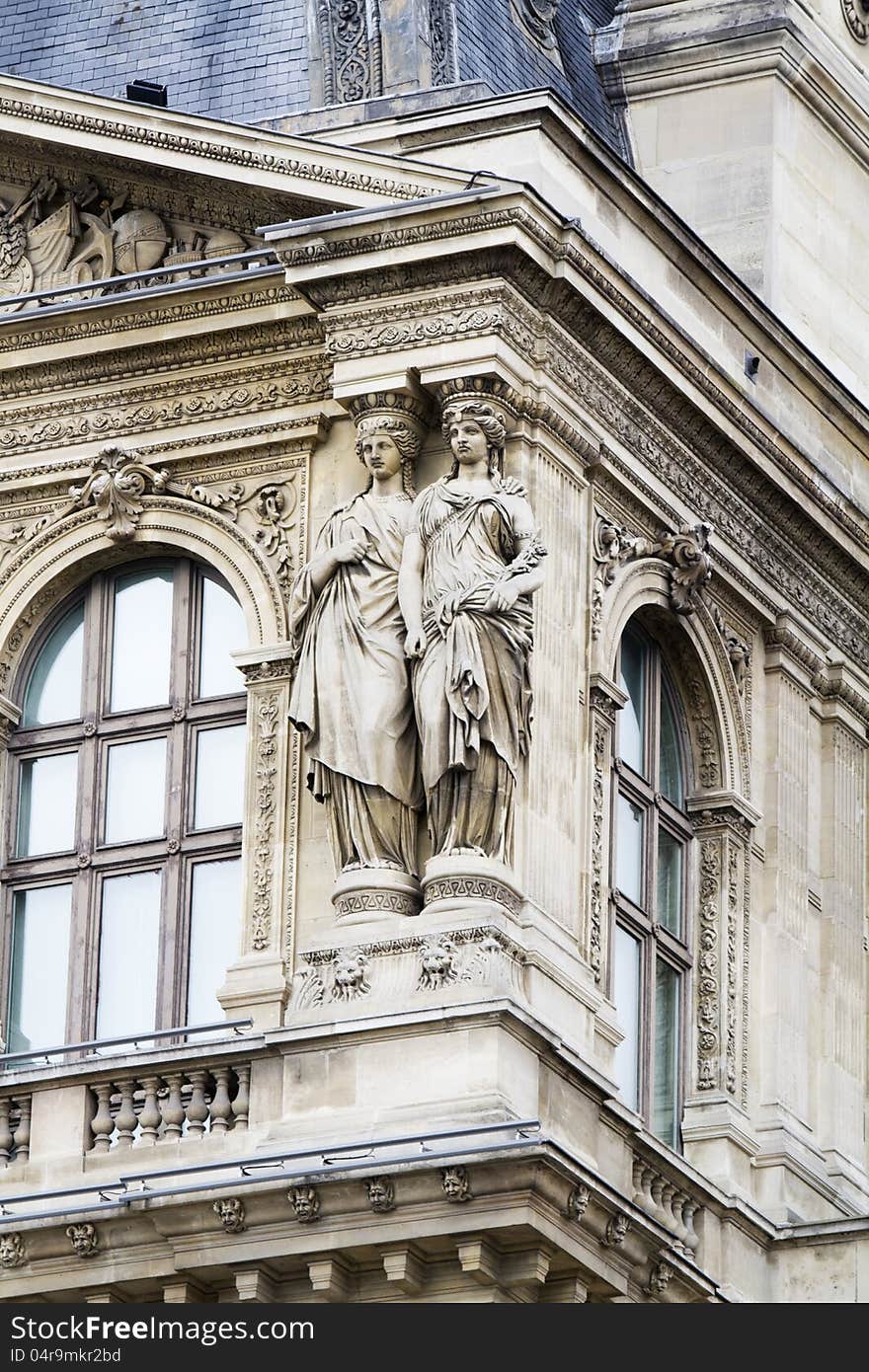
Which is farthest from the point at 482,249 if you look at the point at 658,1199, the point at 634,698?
the point at 658,1199

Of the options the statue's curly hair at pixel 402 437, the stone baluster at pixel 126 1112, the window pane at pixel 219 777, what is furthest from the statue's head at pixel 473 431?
the stone baluster at pixel 126 1112

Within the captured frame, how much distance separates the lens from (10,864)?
102 ft

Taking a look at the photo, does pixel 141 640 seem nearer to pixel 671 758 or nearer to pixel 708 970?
pixel 671 758

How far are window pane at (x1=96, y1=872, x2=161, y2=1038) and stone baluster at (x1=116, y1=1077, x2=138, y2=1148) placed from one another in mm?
1072

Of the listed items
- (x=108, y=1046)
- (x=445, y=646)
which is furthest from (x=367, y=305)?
(x=108, y=1046)

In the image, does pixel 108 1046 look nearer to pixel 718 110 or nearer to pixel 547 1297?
pixel 547 1297

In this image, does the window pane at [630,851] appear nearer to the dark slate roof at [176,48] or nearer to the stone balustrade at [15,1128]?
the stone balustrade at [15,1128]

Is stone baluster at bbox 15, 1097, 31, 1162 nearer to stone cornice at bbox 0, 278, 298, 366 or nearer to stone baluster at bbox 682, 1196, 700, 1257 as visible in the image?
stone baluster at bbox 682, 1196, 700, 1257

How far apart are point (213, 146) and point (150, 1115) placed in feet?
19.3

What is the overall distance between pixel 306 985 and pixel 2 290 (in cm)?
542

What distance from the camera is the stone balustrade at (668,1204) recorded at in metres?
29.7

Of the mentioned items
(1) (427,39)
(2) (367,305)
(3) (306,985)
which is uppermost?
(1) (427,39)

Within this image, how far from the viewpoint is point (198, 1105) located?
2916 centimetres

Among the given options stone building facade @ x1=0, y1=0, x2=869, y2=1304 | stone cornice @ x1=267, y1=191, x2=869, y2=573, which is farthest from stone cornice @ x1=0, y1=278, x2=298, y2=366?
stone cornice @ x1=267, y1=191, x2=869, y2=573
